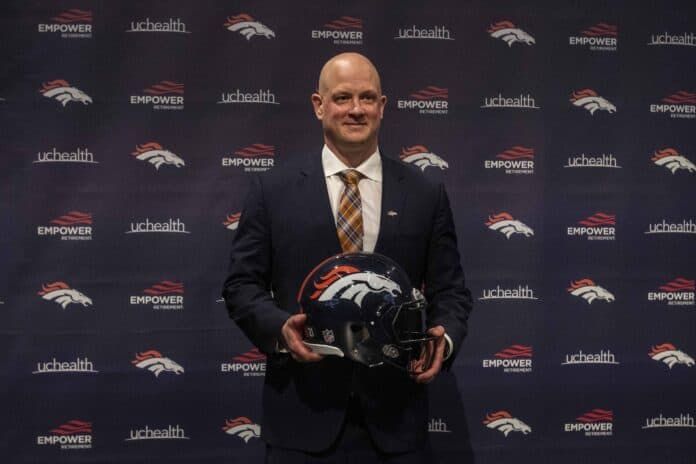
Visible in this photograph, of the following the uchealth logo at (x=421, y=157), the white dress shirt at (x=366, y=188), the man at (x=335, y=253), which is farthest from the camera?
the uchealth logo at (x=421, y=157)

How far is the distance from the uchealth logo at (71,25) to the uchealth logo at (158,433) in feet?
5.68

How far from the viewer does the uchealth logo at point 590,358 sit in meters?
3.46

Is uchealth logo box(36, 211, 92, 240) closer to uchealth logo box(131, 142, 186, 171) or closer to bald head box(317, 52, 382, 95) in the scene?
uchealth logo box(131, 142, 186, 171)

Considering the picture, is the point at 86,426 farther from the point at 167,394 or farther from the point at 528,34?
the point at 528,34

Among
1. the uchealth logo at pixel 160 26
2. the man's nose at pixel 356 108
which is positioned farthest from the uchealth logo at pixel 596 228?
the uchealth logo at pixel 160 26

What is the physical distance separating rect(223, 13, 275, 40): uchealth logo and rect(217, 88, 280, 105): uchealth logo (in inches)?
9.5

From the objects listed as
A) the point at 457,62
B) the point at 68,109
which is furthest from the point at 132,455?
the point at 457,62

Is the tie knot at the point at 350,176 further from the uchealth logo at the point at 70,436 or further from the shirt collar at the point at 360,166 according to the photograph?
the uchealth logo at the point at 70,436

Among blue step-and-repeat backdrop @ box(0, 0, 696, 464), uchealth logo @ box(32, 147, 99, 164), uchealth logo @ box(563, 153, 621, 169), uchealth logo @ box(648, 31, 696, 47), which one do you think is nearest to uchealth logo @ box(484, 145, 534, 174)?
blue step-and-repeat backdrop @ box(0, 0, 696, 464)

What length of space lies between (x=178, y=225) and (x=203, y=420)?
0.87 m

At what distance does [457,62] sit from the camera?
342 cm

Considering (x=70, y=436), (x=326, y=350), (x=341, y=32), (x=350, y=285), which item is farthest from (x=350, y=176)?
(x=70, y=436)

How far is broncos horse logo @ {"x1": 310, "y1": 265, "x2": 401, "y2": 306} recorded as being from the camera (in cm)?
201

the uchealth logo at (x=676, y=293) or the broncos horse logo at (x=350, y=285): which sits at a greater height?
the broncos horse logo at (x=350, y=285)
